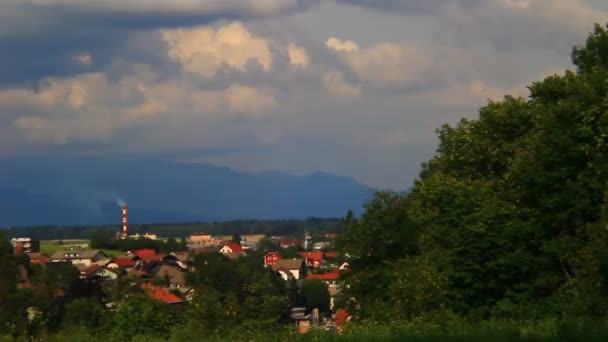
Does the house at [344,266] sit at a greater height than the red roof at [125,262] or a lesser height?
lesser

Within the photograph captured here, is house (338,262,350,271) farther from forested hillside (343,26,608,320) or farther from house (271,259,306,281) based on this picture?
house (271,259,306,281)

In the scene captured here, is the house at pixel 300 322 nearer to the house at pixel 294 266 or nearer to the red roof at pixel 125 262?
the house at pixel 294 266

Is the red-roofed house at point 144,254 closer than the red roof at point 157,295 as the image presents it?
No

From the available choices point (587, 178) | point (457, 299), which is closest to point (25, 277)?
point (457, 299)

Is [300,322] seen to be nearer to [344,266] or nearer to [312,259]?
[344,266]

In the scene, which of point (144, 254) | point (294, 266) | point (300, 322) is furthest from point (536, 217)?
point (144, 254)

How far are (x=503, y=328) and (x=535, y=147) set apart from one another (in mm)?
21677

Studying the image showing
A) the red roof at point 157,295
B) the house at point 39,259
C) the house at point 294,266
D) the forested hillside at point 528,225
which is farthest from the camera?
the house at point 294,266


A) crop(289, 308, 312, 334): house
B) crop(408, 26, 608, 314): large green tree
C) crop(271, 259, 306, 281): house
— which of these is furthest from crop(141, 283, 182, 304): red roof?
crop(271, 259, 306, 281): house

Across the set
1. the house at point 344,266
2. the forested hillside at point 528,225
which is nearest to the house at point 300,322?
the forested hillside at point 528,225

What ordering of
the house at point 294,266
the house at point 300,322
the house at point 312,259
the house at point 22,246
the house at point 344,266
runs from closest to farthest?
the house at point 300,322
the house at point 344,266
the house at point 22,246
the house at point 294,266
the house at point 312,259

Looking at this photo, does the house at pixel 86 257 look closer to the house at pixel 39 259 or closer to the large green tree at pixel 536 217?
the house at pixel 39 259

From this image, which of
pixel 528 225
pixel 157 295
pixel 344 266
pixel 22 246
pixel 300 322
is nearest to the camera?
pixel 300 322

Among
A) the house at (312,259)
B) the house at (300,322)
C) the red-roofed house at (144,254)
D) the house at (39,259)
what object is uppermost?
the red-roofed house at (144,254)
